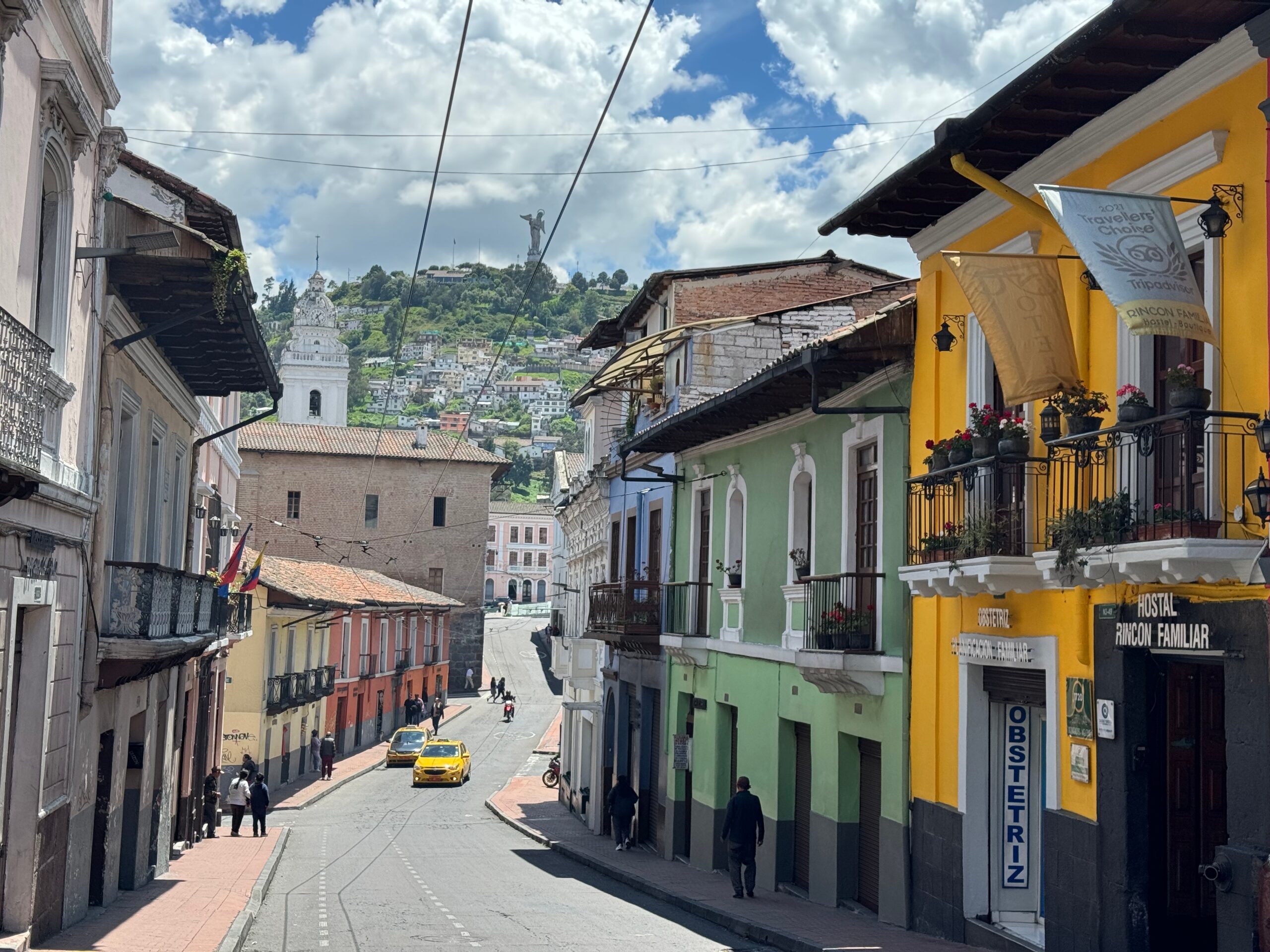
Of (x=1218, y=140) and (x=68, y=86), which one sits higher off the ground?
(x=68, y=86)

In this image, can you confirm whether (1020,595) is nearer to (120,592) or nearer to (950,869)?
(950,869)

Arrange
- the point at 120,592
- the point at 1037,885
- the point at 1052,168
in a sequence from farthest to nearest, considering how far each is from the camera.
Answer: the point at 120,592, the point at 1037,885, the point at 1052,168

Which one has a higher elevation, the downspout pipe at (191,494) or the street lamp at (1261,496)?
the downspout pipe at (191,494)

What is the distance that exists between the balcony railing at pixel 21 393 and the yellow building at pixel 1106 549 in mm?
6826

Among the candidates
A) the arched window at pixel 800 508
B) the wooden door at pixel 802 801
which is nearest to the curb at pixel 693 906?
the wooden door at pixel 802 801

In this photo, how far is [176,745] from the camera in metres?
22.0

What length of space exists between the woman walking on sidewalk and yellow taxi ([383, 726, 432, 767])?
59.9ft

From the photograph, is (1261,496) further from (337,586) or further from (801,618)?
(337,586)

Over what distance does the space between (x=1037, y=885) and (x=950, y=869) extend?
2.63ft

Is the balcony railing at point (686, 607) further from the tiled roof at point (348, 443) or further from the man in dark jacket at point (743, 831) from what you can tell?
the tiled roof at point (348, 443)

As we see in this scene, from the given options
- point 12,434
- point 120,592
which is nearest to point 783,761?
point 120,592

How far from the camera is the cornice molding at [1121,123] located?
872cm

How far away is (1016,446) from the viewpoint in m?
10.5

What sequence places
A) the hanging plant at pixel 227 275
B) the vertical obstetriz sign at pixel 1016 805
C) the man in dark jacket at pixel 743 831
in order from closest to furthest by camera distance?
the vertical obstetriz sign at pixel 1016 805 < the hanging plant at pixel 227 275 < the man in dark jacket at pixel 743 831
